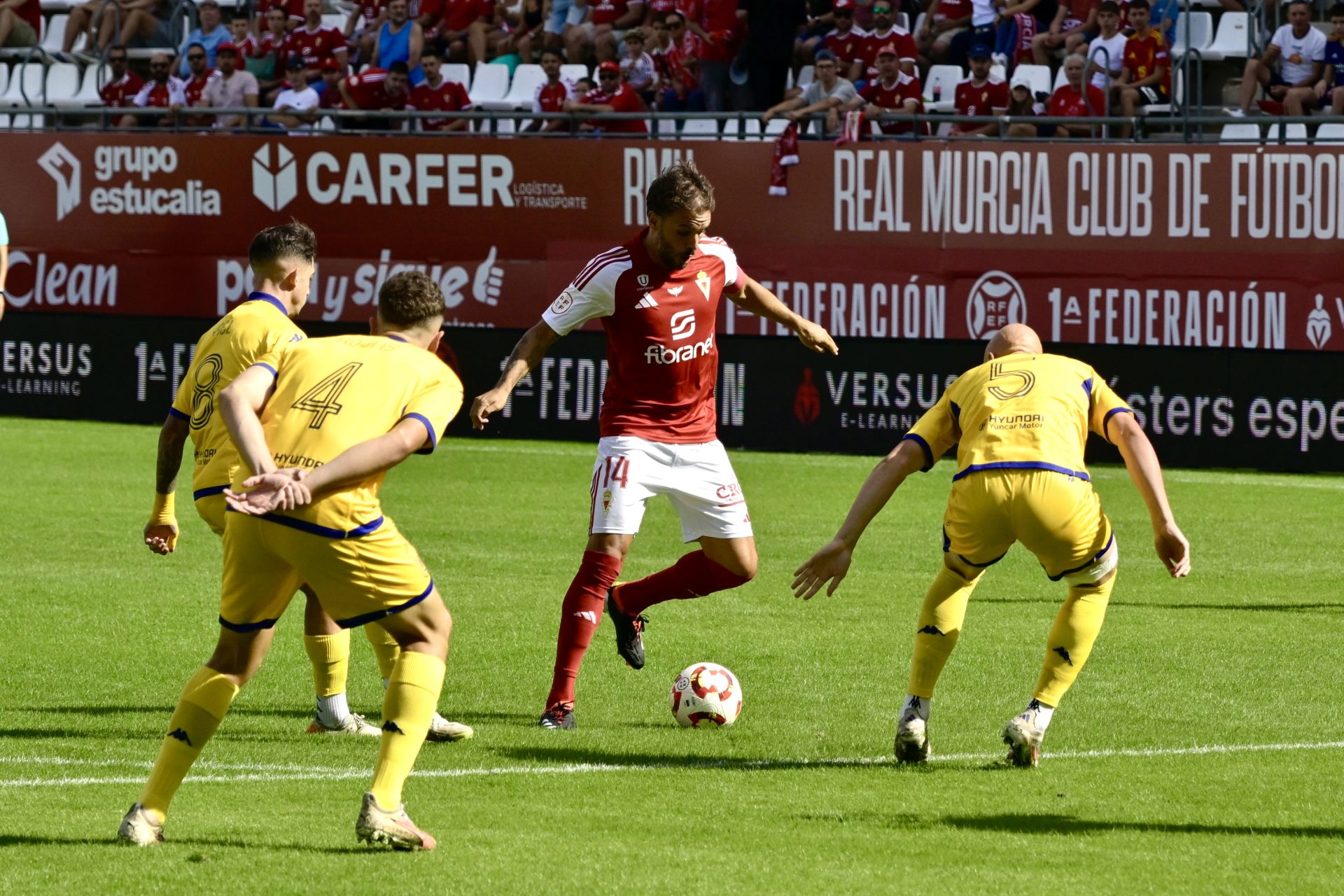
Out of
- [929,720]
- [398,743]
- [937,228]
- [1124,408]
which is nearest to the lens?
[398,743]

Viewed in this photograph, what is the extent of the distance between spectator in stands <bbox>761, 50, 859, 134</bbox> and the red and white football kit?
12074 mm

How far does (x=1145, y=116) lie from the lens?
768 inches

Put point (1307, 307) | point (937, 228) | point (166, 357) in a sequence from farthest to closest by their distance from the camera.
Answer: point (166, 357), point (937, 228), point (1307, 307)

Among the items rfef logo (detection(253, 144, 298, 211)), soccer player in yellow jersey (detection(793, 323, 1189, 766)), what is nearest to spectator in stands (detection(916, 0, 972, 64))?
rfef logo (detection(253, 144, 298, 211))

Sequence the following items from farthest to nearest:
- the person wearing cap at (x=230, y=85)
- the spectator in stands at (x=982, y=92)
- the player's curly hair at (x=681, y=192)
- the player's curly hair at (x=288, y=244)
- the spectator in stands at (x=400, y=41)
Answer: the person wearing cap at (x=230, y=85) < the spectator in stands at (x=400, y=41) < the spectator in stands at (x=982, y=92) < the player's curly hair at (x=681, y=192) < the player's curly hair at (x=288, y=244)

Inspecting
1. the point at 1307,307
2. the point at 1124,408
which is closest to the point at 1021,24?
the point at 1307,307

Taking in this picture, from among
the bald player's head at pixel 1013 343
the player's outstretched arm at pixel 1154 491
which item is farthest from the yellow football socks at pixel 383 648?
the player's outstretched arm at pixel 1154 491

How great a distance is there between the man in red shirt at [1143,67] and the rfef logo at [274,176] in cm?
913

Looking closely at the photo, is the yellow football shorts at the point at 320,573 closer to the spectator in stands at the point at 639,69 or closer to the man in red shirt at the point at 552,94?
the man in red shirt at the point at 552,94

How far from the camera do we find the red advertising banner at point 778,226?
740 inches

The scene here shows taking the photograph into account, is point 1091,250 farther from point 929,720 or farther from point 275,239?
point 275,239

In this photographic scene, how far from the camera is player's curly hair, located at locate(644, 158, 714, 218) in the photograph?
809 cm

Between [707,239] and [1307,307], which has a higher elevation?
[707,239]

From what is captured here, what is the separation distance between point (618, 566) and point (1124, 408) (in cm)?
226
